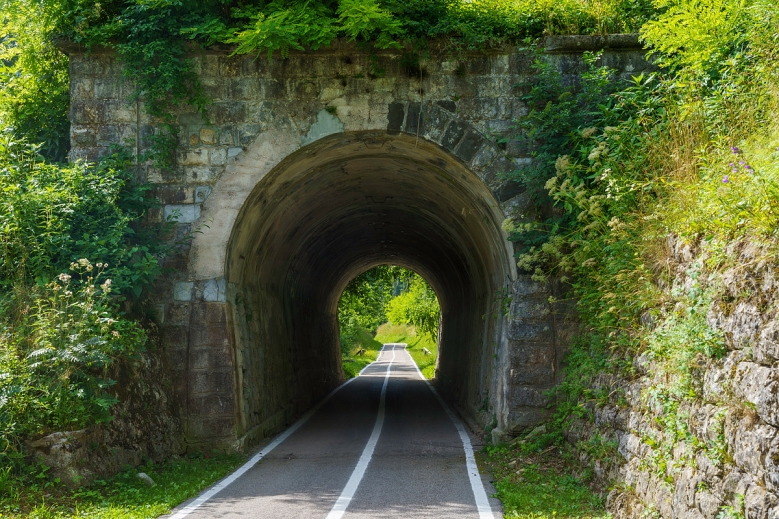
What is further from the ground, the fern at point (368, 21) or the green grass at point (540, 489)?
the fern at point (368, 21)

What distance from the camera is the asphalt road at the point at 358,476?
21.7ft

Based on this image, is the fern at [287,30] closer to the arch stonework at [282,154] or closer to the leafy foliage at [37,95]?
the arch stonework at [282,154]

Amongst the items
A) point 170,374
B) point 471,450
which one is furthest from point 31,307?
point 471,450

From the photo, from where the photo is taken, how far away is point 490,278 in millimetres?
12805

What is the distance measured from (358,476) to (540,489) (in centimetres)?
220

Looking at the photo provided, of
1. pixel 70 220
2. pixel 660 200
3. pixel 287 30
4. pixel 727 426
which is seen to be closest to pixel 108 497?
pixel 70 220

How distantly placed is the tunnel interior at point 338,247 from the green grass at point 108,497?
2118mm

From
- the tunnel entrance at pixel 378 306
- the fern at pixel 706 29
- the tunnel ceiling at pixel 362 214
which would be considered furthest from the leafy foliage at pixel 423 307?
the fern at pixel 706 29

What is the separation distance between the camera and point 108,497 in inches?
273

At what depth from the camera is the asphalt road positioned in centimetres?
661

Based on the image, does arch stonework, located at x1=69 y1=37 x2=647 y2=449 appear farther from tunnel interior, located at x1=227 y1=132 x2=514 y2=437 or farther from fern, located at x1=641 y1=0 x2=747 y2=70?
fern, located at x1=641 y1=0 x2=747 y2=70

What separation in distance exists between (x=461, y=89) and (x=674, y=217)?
15.0 ft

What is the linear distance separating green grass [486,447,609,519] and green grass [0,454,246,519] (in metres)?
3.33

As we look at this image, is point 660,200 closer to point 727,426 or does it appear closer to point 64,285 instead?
point 727,426
